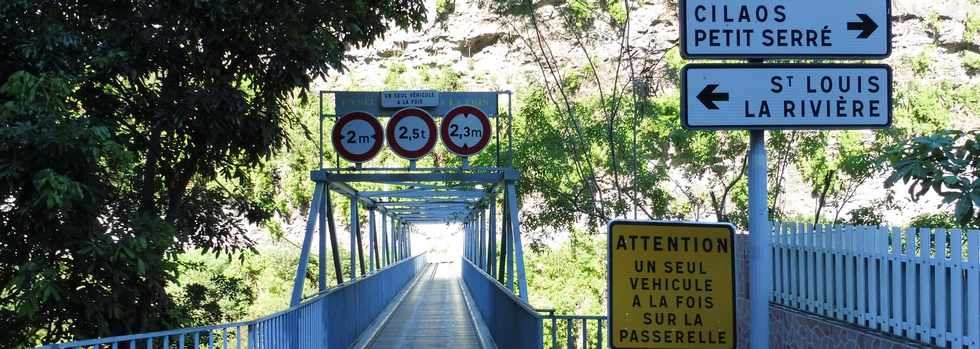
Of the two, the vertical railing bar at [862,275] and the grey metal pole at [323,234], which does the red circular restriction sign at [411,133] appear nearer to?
the grey metal pole at [323,234]

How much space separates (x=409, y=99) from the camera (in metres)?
13.8

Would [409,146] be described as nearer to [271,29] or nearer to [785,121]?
[271,29]

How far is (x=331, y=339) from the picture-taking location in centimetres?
1191

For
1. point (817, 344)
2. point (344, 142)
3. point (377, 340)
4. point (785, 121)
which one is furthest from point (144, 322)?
point (785, 121)

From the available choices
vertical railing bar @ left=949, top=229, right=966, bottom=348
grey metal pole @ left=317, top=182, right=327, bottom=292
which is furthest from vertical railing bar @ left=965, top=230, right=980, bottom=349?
grey metal pole @ left=317, top=182, right=327, bottom=292

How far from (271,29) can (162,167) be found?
288 cm

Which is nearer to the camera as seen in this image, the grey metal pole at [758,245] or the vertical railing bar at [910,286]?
the grey metal pole at [758,245]

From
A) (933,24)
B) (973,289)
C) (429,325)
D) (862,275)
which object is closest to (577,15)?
(429,325)

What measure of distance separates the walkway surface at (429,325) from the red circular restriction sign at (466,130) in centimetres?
315

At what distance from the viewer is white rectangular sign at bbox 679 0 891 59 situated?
12.1 ft

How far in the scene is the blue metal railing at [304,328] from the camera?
634cm

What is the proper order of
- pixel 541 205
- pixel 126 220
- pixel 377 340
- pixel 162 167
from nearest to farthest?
pixel 126 220
pixel 162 167
pixel 377 340
pixel 541 205

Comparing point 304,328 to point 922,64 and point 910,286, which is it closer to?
point 910,286

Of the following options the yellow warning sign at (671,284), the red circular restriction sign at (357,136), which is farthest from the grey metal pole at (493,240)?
the yellow warning sign at (671,284)
